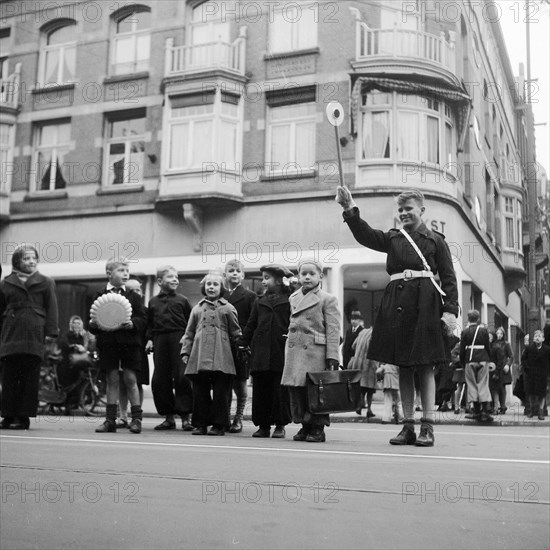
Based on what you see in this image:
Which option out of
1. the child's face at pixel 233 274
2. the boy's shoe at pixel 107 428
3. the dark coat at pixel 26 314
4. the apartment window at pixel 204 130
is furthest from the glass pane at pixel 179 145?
the boy's shoe at pixel 107 428

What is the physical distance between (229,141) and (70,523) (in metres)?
18.0

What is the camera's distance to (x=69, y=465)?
5.62 metres

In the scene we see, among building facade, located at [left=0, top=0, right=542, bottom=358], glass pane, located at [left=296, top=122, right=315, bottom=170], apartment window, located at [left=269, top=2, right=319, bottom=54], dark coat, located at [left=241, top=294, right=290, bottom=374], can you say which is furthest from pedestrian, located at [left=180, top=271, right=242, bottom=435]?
apartment window, located at [left=269, top=2, right=319, bottom=54]

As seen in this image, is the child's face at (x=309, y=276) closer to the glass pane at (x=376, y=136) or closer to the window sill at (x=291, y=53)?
the glass pane at (x=376, y=136)

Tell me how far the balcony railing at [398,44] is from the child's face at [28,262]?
44.3ft

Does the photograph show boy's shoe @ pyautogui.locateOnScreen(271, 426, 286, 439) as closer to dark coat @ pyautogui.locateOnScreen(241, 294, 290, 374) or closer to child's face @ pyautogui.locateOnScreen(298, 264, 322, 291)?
dark coat @ pyautogui.locateOnScreen(241, 294, 290, 374)

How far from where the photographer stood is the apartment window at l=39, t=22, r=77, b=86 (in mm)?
24312

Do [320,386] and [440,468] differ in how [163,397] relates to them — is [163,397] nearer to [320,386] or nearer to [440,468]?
[320,386]

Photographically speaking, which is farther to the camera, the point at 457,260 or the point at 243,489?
the point at 457,260

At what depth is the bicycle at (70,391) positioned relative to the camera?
1416 cm

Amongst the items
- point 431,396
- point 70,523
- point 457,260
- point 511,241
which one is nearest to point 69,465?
point 70,523

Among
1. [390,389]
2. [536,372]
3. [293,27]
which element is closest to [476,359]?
[536,372]

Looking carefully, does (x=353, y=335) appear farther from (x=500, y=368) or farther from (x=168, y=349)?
(x=168, y=349)

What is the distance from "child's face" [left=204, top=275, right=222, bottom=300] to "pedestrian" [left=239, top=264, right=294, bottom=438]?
49cm
